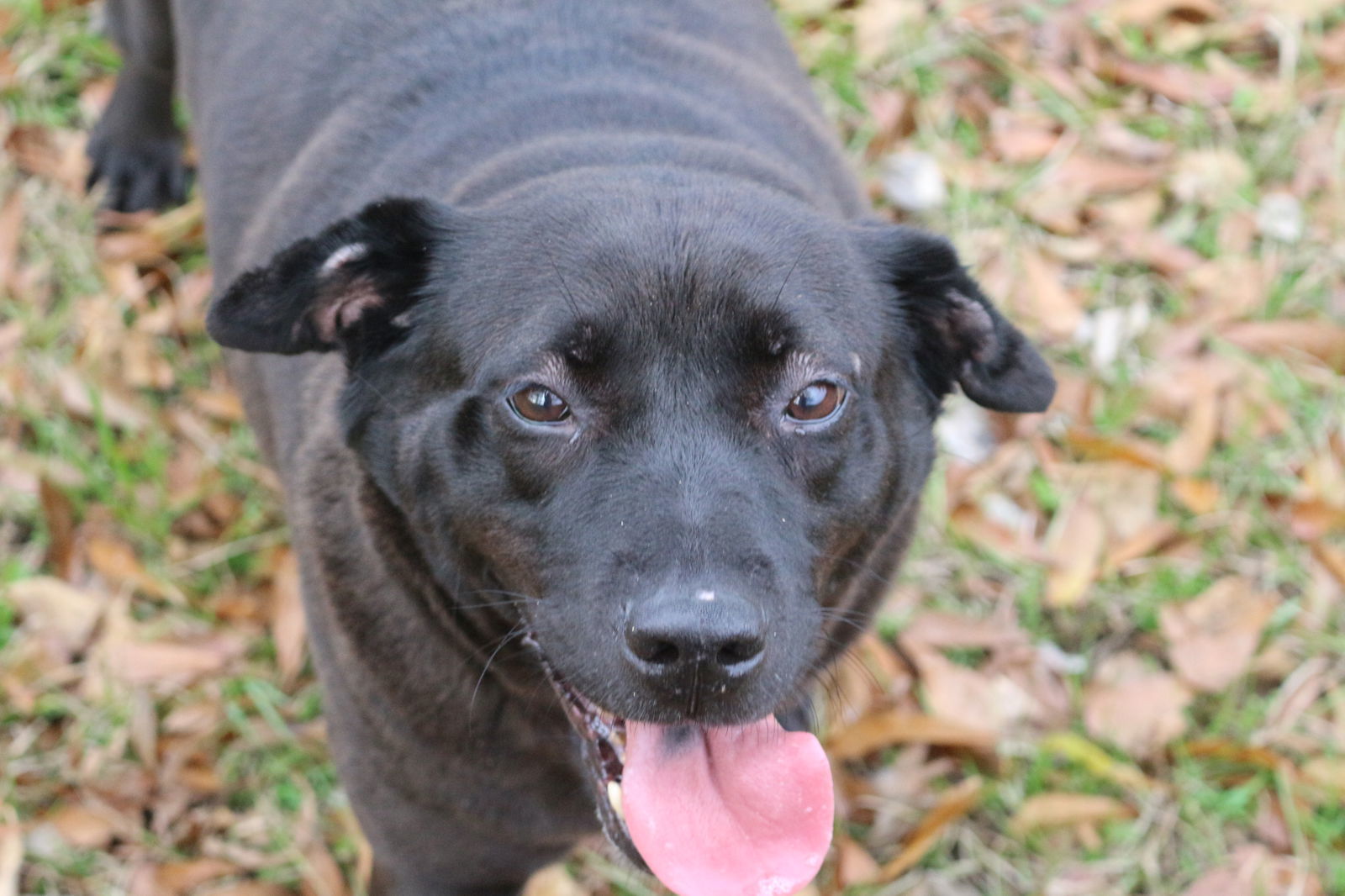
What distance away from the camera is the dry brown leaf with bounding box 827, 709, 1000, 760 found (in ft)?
11.7

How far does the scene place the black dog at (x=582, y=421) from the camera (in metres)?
2.20

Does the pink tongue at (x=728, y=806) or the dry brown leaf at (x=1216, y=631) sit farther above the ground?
the pink tongue at (x=728, y=806)

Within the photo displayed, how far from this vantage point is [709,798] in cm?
242

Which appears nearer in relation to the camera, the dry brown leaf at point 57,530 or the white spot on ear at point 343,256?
the white spot on ear at point 343,256

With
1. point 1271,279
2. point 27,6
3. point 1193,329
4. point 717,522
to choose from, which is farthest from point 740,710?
point 27,6

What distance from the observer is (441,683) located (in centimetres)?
270

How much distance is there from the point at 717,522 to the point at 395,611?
0.85 m

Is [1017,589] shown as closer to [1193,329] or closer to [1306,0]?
[1193,329]

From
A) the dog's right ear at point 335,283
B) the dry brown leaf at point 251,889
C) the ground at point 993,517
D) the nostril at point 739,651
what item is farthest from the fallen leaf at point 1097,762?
the dog's right ear at point 335,283

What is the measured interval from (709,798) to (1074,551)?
191cm

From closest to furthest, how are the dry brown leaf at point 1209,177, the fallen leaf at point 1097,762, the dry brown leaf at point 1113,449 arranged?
the fallen leaf at point 1097,762 → the dry brown leaf at point 1113,449 → the dry brown leaf at point 1209,177

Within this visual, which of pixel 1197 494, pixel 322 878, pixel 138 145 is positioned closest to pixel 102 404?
pixel 138 145

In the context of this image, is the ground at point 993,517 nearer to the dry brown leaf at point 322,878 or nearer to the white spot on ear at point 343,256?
the dry brown leaf at point 322,878

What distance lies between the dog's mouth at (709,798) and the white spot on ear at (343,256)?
730 mm
